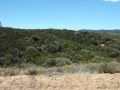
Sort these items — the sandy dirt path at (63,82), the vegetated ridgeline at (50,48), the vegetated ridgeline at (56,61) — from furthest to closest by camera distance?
the vegetated ridgeline at (50,48), the vegetated ridgeline at (56,61), the sandy dirt path at (63,82)

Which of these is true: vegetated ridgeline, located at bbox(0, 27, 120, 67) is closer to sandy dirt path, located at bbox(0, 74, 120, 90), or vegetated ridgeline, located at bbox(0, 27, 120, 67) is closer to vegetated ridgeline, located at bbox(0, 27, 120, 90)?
vegetated ridgeline, located at bbox(0, 27, 120, 90)

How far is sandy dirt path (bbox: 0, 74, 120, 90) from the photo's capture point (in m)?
12.3

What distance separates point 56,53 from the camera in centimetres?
3353

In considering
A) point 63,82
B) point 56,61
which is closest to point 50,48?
point 56,61

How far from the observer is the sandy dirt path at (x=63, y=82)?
40.3 feet

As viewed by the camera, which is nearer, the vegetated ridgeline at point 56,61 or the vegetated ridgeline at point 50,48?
the vegetated ridgeline at point 56,61

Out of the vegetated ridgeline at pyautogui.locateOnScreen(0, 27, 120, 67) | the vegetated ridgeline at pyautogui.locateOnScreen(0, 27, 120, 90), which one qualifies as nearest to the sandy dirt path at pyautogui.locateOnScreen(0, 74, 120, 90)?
the vegetated ridgeline at pyautogui.locateOnScreen(0, 27, 120, 90)

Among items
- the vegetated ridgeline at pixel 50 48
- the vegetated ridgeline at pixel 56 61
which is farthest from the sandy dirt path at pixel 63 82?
the vegetated ridgeline at pixel 50 48

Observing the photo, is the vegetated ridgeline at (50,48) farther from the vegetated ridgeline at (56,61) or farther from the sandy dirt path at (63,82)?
the sandy dirt path at (63,82)

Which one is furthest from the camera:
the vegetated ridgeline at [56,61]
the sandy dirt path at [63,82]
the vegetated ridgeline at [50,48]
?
the vegetated ridgeline at [50,48]

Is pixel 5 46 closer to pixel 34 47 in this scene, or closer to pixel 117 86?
pixel 34 47

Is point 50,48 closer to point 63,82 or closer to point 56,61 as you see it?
point 56,61

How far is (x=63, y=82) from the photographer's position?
41.2 feet

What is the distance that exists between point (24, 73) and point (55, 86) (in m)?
1.77
